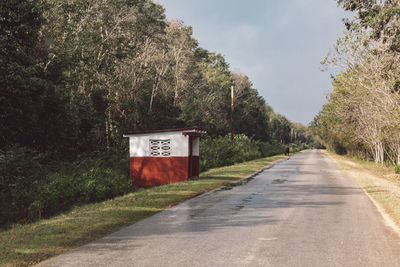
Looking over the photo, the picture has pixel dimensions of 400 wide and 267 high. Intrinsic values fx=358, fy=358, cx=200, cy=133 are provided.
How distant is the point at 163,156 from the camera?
19.9m

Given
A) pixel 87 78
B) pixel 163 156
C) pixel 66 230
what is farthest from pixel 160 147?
pixel 66 230

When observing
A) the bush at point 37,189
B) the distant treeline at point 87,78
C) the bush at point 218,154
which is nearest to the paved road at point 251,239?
the bush at point 37,189

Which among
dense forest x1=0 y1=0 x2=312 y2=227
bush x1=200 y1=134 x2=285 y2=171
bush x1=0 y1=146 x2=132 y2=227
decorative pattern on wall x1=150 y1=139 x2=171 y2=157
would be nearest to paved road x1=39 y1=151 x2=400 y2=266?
bush x1=0 y1=146 x2=132 y2=227

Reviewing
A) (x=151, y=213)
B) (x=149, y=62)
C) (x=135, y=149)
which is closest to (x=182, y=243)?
(x=151, y=213)

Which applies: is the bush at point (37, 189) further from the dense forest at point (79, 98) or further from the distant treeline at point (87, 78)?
the distant treeline at point (87, 78)

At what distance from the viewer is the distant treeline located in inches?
660

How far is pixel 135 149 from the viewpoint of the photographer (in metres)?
20.6

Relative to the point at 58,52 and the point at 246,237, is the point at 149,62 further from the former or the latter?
the point at 246,237

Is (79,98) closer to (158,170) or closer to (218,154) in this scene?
(158,170)

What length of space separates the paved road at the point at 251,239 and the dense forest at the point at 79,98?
562cm

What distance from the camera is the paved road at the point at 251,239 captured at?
5715 mm

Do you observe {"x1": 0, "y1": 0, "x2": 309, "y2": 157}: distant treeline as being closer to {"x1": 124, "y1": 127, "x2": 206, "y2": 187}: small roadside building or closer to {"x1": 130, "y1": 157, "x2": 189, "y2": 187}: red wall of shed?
{"x1": 124, "y1": 127, "x2": 206, "y2": 187}: small roadside building

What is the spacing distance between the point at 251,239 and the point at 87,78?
2171cm

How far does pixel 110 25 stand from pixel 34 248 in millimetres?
23827
